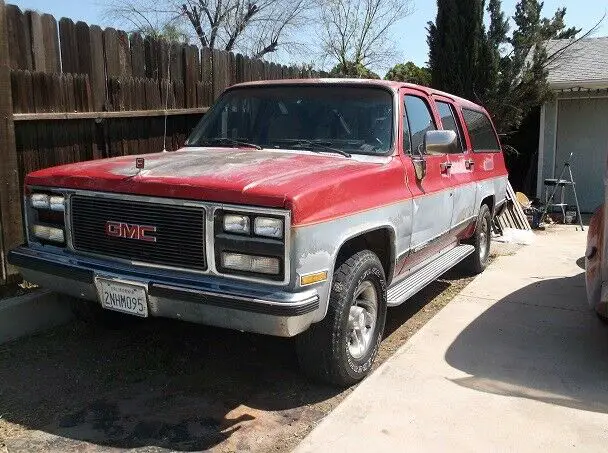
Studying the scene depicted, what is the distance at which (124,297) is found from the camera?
11.6 ft

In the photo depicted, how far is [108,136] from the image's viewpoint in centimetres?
556

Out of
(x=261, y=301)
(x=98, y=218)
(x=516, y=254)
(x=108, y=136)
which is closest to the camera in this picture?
(x=261, y=301)

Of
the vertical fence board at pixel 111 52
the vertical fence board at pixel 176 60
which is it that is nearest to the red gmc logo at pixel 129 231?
the vertical fence board at pixel 111 52

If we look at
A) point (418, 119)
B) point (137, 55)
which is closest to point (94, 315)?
point (137, 55)

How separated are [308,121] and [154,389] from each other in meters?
2.28

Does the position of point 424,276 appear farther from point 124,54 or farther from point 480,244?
point 124,54

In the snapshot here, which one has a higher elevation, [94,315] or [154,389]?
[94,315]

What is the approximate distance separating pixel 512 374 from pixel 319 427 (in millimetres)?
1637

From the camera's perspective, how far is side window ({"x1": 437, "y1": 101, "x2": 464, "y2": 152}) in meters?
5.89

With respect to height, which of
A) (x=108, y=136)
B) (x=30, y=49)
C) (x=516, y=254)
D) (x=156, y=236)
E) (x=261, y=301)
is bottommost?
(x=516, y=254)

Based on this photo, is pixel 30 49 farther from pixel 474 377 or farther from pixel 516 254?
pixel 516 254

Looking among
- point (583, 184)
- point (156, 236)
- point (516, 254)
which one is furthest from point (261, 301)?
point (583, 184)

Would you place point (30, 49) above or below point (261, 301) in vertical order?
above

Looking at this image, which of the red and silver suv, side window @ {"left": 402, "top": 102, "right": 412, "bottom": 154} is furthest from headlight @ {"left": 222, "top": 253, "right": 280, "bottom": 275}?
side window @ {"left": 402, "top": 102, "right": 412, "bottom": 154}
